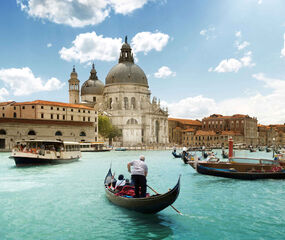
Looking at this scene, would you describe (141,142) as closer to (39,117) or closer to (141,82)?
(141,82)

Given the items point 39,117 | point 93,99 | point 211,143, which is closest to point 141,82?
point 93,99

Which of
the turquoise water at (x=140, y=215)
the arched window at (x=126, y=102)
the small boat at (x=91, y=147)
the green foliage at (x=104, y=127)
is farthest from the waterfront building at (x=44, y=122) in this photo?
the turquoise water at (x=140, y=215)

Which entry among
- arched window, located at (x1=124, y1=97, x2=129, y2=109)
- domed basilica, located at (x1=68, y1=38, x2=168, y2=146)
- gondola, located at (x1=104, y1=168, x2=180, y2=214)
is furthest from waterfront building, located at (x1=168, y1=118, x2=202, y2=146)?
gondola, located at (x1=104, y1=168, x2=180, y2=214)

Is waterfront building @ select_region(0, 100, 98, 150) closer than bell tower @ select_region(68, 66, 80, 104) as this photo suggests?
Yes

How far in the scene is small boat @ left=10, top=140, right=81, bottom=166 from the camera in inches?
1080

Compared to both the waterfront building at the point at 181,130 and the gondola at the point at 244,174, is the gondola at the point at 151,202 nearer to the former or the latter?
the gondola at the point at 244,174

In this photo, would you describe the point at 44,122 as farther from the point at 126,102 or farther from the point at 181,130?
the point at 181,130

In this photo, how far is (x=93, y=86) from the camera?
99125 millimetres

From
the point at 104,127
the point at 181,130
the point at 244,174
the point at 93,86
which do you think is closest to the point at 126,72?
the point at 93,86

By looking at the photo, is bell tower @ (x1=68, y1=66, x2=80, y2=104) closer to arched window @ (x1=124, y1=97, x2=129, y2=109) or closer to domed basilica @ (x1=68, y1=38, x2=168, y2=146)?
domed basilica @ (x1=68, y1=38, x2=168, y2=146)

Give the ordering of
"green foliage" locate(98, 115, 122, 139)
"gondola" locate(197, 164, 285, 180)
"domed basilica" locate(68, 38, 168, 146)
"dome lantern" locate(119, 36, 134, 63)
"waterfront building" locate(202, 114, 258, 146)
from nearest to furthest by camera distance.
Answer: "gondola" locate(197, 164, 285, 180), "green foliage" locate(98, 115, 122, 139), "domed basilica" locate(68, 38, 168, 146), "dome lantern" locate(119, 36, 134, 63), "waterfront building" locate(202, 114, 258, 146)

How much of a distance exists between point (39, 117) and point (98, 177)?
133 ft

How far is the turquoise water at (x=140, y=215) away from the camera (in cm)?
968

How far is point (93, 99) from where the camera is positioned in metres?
97.9
